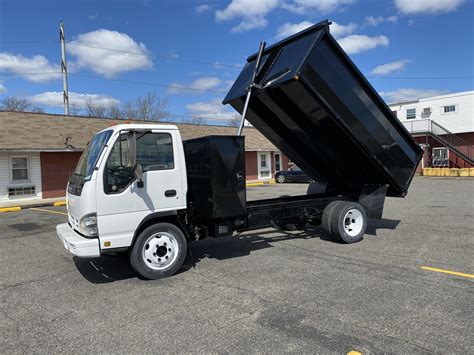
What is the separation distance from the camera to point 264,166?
105ft

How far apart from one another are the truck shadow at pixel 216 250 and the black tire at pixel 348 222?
1.36 feet

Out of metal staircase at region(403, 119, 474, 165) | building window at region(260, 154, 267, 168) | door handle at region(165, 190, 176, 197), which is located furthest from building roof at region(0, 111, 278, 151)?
metal staircase at region(403, 119, 474, 165)

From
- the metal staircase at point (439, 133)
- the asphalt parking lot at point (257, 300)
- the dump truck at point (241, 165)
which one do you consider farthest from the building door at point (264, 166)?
the asphalt parking lot at point (257, 300)

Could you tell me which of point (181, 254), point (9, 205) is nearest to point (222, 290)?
point (181, 254)

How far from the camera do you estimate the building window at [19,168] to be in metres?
19.5

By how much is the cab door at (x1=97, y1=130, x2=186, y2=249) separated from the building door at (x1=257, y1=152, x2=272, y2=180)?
25264 millimetres

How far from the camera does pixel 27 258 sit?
7.90m

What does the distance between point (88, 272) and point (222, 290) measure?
99.8 inches

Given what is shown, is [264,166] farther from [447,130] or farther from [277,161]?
[447,130]

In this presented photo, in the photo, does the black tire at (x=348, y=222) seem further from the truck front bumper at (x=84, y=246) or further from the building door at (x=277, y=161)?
the building door at (x=277, y=161)

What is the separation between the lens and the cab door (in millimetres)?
5652

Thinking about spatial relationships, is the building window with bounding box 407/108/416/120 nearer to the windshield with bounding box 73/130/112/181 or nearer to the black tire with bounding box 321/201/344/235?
the black tire with bounding box 321/201/344/235

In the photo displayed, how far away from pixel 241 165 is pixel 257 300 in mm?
2347

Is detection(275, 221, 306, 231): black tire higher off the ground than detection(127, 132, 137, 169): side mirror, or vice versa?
detection(127, 132, 137, 169): side mirror
